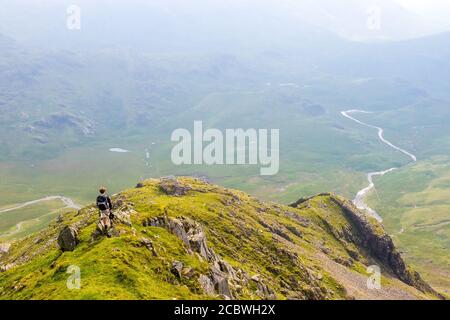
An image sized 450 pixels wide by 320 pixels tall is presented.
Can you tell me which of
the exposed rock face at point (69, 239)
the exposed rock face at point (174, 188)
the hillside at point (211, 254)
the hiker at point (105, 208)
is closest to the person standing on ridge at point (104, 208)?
the hiker at point (105, 208)

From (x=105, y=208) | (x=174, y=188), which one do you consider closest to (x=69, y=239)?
(x=105, y=208)

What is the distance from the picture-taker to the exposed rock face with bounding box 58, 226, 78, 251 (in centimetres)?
6629

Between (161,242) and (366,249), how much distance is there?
113 metres

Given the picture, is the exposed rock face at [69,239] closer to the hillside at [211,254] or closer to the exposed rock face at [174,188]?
the hillside at [211,254]

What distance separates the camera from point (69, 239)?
66875 millimetres

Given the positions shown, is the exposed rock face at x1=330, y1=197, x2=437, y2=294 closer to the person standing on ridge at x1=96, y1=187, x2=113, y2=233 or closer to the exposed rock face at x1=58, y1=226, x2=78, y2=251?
the exposed rock face at x1=58, y1=226, x2=78, y2=251

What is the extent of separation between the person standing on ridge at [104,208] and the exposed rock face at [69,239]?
5866 mm

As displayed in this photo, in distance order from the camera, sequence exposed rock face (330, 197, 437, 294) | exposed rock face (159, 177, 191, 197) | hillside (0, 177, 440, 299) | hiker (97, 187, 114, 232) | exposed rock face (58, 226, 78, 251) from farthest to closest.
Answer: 1. exposed rock face (330, 197, 437, 294)
2. exposed rock face (159, 177, 191, 197)
3. exposed rock face (58, 226, 78, 251)
4. hiker (97, 187, 114, 232)
5. hillside (0, 177, 440, 299)

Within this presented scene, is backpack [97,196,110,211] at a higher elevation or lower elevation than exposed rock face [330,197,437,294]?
higher

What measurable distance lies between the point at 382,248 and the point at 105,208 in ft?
419

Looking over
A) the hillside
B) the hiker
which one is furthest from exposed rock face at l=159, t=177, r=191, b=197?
the hiker
